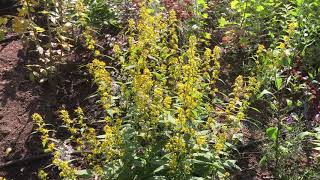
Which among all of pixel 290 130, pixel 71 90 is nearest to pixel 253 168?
pixel 290 130

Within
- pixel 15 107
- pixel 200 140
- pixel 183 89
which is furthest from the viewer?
pixel 15 107

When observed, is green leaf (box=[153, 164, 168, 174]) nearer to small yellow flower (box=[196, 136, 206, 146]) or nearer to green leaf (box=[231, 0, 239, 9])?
small yellow flower (box=[196, 136, 206, 146])

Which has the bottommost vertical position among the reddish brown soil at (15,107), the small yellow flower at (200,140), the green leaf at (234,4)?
the reddish brown soil at (15,107)

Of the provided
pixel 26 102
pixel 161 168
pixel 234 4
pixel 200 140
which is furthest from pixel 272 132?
pixel 26 102

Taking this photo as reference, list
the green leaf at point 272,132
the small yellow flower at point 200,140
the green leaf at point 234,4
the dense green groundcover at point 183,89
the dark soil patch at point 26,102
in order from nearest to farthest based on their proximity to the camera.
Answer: the small yellow flower at point 200,140 < the dense green groundcover at point 183,89 < the green leaf at point 272,132 < the dark soil patch at point 26,102 < the green leaf at point 234,4

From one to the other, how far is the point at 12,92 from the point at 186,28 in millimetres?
2227

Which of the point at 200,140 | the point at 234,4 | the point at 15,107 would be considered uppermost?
the point at 234,4

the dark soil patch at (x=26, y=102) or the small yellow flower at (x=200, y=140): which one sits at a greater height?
the small yellow flower at (x=200, y=140)

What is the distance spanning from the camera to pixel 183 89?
11.6 feet

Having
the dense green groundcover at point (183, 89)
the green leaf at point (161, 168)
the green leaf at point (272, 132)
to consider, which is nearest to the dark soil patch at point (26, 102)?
the dense green groundcover at point (183, 89)

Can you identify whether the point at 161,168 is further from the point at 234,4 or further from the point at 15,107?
the point at 234,4

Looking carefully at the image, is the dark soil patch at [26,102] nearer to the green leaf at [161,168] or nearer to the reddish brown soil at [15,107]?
the reddish brown soil at [15,107]

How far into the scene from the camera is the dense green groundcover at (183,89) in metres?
3.57

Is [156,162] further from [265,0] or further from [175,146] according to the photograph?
[265,0]
